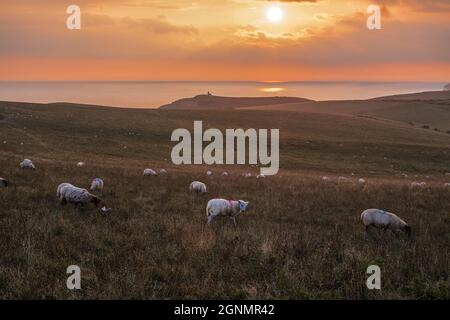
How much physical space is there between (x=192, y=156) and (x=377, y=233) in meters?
33.6

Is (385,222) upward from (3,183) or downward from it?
downward

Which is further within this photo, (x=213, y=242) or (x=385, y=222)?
(x=385, y=222)

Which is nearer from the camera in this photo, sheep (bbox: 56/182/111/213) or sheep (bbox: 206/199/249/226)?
sheep (bbox: 206/199/249/226)

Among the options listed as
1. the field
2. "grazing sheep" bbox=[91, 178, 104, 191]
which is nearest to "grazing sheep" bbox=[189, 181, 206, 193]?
the field

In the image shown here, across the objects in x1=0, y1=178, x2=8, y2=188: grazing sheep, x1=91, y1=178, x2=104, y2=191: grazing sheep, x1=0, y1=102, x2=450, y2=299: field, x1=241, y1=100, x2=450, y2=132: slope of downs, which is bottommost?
x1=0, y1=102, x2=450, y2=299: field

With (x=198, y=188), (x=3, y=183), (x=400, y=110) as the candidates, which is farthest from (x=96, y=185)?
(x=400, y=110)

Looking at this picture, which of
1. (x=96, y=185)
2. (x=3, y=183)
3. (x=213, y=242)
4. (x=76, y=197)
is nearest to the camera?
(x=213, y=242)

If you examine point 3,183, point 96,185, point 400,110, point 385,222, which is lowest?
point 385,222

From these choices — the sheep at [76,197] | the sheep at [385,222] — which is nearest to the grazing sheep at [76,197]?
the sheep at [76,197]

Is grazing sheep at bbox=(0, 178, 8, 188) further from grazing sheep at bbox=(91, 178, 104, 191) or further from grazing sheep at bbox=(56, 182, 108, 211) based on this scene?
grazing sheep at bbox=(56, 182, 108, 211)

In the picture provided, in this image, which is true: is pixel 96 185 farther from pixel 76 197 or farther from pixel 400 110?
pixel 400 110
